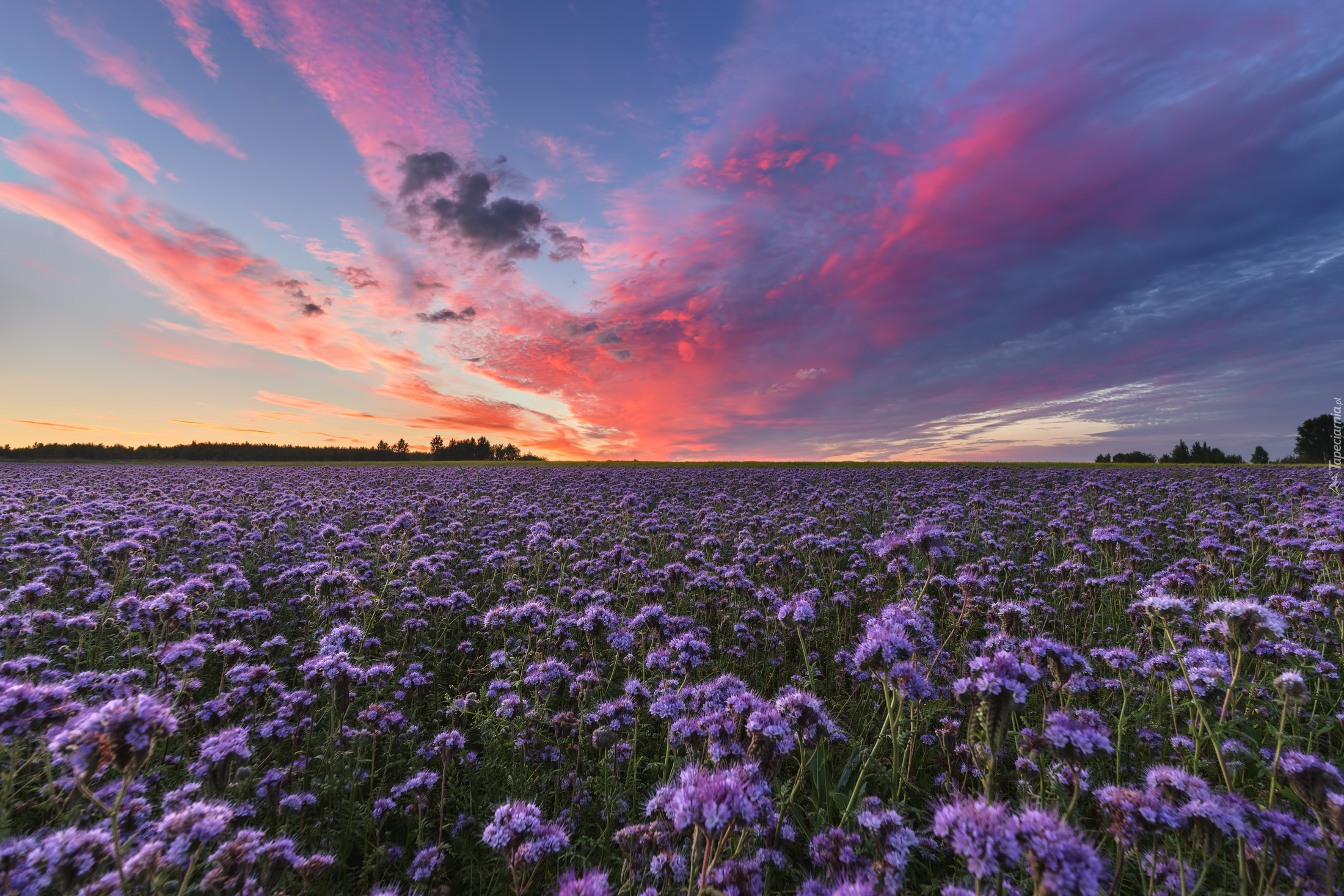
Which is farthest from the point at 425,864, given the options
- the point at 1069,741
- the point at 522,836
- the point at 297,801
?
the point at 1069,741

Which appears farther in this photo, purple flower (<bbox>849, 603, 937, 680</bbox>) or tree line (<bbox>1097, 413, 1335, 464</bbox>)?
tree line (<bbox>1097, 413, 1335, 464</bbox>)

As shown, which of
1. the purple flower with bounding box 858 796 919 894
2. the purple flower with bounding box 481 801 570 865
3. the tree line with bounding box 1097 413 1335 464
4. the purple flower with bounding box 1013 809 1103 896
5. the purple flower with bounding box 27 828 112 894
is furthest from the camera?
the tree line with bounding box 1097 413 1335 464

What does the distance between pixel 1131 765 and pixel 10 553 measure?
13159mm

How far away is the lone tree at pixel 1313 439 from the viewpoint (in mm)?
49250

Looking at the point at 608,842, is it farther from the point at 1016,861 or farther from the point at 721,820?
the point at 1016,861

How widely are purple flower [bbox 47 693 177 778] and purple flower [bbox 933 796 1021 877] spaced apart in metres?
3.15

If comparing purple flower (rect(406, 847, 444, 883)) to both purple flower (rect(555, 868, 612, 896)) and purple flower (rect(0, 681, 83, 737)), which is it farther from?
purple flower (rect(0, 681, 83, 737))

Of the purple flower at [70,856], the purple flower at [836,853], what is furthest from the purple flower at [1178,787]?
the purple flower at [70,856]

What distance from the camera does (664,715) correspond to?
3.49 meters

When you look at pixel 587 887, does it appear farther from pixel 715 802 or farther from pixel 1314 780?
pixel 1314 780

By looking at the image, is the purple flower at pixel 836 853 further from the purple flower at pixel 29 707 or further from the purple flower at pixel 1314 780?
the purple flower at pixel 29 707

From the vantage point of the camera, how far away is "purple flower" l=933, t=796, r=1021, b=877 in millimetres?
1755

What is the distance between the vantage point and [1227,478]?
659 inches

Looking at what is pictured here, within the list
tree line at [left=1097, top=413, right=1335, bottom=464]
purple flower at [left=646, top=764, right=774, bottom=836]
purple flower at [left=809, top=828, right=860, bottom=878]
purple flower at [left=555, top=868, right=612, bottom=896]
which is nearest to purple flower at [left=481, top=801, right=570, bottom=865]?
purple flower at [left=555, top=868, right=612, bottom=896]
